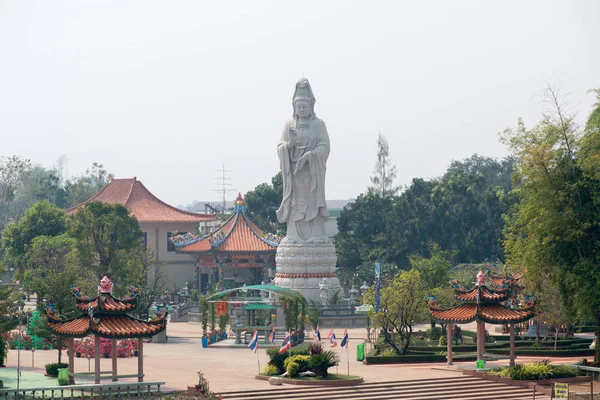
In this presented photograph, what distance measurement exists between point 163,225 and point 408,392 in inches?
2006

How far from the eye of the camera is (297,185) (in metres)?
68.2

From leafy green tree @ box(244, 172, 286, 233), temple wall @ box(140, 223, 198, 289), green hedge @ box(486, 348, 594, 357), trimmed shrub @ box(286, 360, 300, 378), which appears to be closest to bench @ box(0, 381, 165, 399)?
trimmed shrub @ box(286, 360, 300, 378)

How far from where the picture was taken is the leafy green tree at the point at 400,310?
51125mm

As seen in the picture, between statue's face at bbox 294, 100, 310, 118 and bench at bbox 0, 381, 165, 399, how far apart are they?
2987 cm

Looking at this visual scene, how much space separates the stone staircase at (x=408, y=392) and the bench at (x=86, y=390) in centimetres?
267

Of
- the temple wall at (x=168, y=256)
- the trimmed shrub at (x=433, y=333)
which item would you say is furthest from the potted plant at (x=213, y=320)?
the temple wall at (x=168, y=256)

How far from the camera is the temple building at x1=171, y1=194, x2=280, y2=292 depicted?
271 ft

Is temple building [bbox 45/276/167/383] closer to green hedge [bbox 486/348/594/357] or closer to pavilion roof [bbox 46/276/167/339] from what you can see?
pavilion roof [bbox 46/276/167/339]

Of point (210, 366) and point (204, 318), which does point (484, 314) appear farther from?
point (204, 318)

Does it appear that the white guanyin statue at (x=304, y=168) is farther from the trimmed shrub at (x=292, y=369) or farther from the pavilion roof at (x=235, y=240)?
the trimmed shrub at (x=292, y=369)

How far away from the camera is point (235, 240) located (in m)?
83.5

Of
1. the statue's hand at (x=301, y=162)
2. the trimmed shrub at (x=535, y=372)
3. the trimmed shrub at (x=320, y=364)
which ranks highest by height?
the statue's hand at (x=301, y=162)

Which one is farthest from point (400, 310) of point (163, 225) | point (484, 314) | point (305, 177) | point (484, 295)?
point (163, 225)

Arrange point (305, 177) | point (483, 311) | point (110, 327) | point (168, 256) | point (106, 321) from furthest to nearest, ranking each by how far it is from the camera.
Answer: point (168, 256), point (305, 177), point (483, 311), point (106, 321), point (110, 327)
